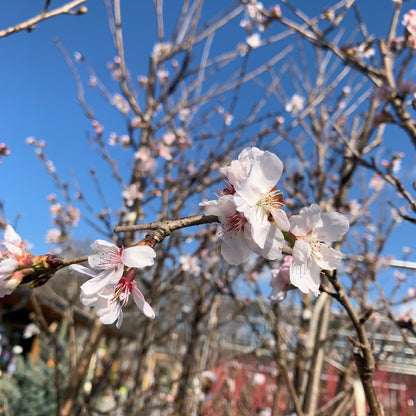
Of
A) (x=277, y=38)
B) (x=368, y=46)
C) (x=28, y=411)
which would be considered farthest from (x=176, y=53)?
(x=28, y=411)

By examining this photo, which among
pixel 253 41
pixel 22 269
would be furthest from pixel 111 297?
pixel 253 41

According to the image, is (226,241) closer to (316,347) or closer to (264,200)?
(264,200)

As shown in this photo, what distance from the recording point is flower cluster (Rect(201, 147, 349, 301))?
0.62m

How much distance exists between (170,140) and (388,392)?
5427 mm

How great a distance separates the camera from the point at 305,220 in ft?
2.13

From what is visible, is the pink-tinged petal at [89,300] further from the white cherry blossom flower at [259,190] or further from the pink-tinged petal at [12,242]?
the white cherry blossom flower at [259,190]

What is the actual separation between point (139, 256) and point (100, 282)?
10cm

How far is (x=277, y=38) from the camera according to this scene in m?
3.24

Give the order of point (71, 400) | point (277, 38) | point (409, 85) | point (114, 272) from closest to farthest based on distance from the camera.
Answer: point (114, 272) < point (409, 85) < point (71, 400) < point (277, 38)

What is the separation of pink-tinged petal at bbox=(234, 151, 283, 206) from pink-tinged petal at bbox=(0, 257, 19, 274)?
0.44m

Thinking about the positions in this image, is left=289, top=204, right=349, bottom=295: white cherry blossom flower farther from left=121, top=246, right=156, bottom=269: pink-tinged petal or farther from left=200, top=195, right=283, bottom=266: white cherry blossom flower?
left=121, top=246, right=156, bottom=269: pink-tinged petal

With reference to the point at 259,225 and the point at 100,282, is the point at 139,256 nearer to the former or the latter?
the point at 100,282

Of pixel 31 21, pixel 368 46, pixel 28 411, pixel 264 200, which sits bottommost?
pixel 28 411

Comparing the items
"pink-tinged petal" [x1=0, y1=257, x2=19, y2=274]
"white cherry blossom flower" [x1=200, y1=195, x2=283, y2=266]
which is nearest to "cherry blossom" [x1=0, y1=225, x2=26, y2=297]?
"pink-tinged petal" [x1=0, y1=257, x2=19, y2=274]
